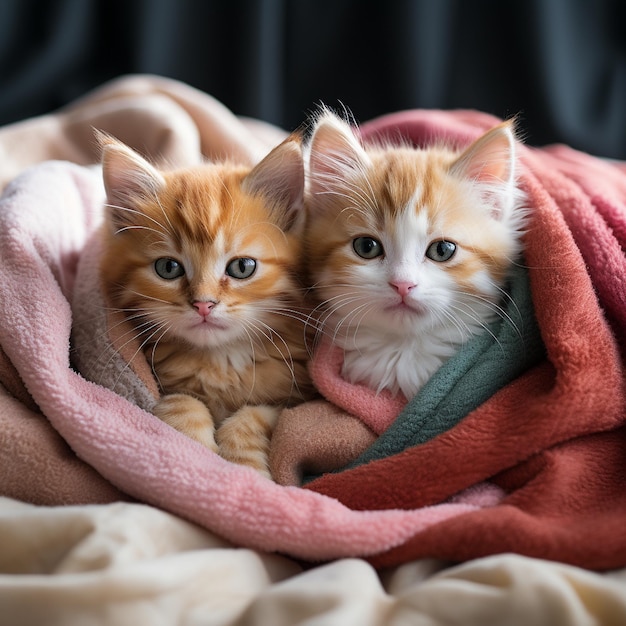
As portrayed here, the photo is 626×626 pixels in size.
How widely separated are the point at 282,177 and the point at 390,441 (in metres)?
0.54

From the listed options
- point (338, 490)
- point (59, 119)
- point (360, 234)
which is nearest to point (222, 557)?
point (338, 490)

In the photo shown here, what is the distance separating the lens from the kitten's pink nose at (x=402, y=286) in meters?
1.14

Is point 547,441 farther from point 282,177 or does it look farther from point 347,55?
point 347,55

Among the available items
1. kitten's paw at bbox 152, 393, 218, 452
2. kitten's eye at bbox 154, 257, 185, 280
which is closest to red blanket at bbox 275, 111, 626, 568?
kitten's paw at bbox 152, 393, 218, 452

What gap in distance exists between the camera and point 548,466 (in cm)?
102

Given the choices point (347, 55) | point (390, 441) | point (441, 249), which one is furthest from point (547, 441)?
point (347, 55)

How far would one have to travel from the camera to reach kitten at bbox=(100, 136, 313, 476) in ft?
3.99

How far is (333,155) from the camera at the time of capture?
4.19 feet

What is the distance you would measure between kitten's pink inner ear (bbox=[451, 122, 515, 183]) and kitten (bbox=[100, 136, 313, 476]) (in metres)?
0.31

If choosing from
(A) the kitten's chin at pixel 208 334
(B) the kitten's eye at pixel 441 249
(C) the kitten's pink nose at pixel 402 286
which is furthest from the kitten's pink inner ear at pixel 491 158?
(A) the kitten's chin at pixel 208 334

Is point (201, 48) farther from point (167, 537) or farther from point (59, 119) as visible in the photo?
point (167, 537)

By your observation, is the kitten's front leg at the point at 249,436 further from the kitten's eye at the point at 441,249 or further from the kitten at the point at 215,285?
the kitten's eye at the point at 441,249

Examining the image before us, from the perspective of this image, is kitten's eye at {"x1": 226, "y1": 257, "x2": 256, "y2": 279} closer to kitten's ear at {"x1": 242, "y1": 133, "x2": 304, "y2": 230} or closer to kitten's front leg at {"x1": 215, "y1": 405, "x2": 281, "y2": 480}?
kitten's ear at {"x1": 242, "y1": 133, "x2": 304, "y2": 230}

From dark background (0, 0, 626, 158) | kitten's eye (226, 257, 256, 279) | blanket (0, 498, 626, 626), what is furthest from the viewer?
dark background (0, 0, 626, 158)
